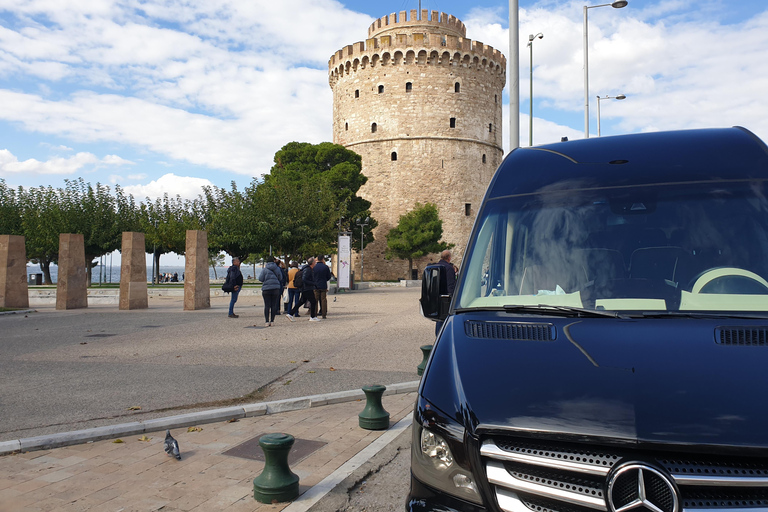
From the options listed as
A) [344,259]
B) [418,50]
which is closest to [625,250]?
[344,259]

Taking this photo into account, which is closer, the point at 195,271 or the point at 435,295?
the point at 435,295

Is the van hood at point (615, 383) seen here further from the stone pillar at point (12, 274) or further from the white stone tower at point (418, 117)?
the white stone tower at point (418, 117)

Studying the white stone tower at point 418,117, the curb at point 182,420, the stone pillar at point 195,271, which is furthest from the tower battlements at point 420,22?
the curb at point 182,420

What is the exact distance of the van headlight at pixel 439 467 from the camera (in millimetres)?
2312

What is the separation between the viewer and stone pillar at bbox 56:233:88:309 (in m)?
20.7

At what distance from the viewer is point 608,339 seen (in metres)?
2.58

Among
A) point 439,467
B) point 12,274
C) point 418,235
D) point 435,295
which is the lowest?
point 439,467

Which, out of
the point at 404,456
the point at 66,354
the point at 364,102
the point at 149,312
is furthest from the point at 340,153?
the point at 404,456

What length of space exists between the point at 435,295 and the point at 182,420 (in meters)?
3.23

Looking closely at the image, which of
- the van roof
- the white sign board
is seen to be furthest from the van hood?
the white sign board

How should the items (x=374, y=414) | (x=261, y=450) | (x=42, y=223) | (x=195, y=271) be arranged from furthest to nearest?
1. (x=42, y=223)
2. (x=195, y=271)
3. (x=374, y=414)
4. (x=261, y=450)

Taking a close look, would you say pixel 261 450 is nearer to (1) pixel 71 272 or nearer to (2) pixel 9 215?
(1) pixel 71 272

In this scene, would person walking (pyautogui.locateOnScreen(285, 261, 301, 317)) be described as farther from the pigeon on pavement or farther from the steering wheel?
the steering wheel

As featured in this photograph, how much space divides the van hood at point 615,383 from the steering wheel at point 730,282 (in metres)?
0.34
